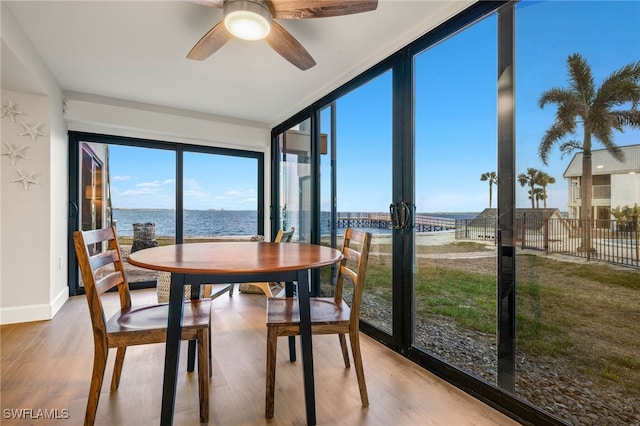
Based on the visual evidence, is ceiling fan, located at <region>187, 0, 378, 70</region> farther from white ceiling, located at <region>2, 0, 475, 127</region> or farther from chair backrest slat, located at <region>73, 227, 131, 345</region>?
chair backrest slat, located at <region>73, 227, 131, 345</region>

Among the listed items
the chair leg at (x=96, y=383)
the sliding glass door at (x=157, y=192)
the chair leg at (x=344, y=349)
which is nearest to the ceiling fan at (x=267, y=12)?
the chair leg at (x=96, y=383)

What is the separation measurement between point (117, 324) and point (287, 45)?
1.83m

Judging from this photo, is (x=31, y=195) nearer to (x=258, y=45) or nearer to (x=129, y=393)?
(x=129, y=393)

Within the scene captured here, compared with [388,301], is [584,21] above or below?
above

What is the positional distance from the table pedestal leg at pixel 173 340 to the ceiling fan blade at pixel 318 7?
1.44 metres

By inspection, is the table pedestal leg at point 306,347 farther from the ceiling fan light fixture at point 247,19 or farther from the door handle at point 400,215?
the ceiling fan light fixture at point 247,19

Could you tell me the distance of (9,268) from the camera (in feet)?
8.80

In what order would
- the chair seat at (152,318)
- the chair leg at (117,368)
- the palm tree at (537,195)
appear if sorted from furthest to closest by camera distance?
the chair leg at (117,368) → the palm tree at (537,195) → the chair seat at (152,318)

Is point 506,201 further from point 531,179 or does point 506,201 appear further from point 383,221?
point 383,221

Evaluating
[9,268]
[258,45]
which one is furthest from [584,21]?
[9,268]

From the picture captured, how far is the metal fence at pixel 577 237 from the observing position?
1.26 meters

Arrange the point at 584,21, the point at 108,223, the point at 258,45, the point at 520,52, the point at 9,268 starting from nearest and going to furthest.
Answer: the point at 584,21 < the point at 520,52 < the point at 258,45 < the point at 9,268 < the point at 108,223

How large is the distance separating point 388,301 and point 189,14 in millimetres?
2510

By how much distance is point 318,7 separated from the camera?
5.09 ft
